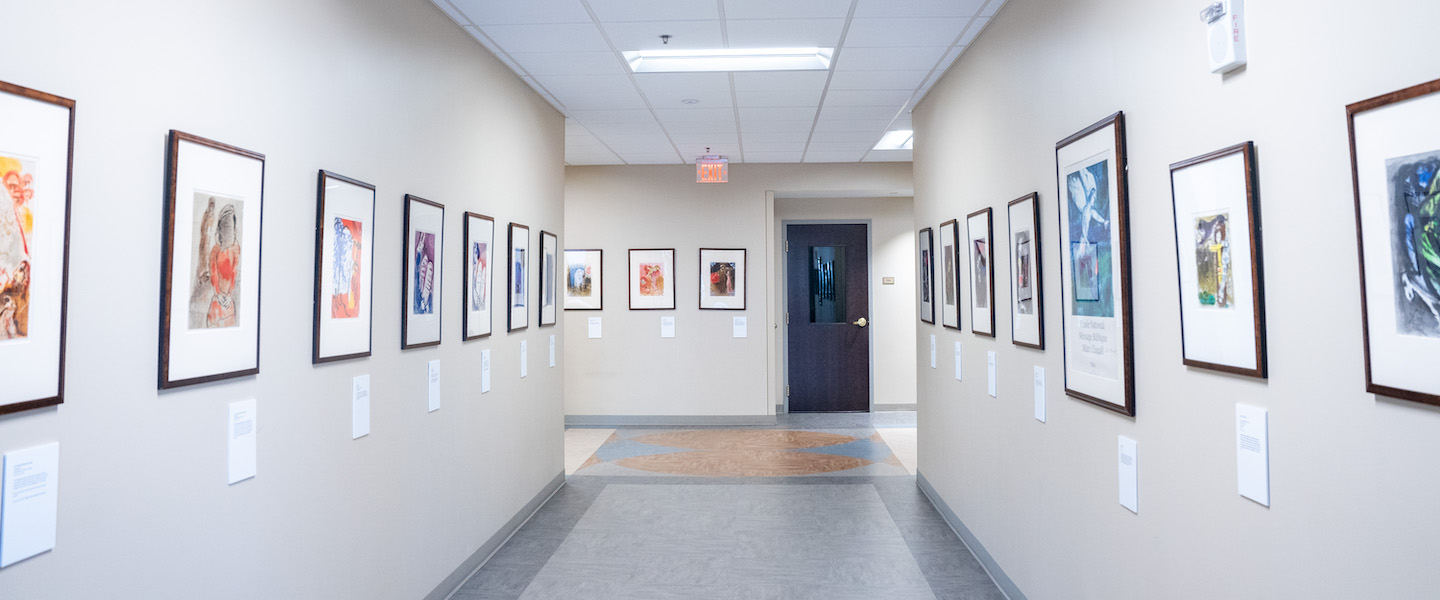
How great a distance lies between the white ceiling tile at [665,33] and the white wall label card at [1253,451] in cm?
281

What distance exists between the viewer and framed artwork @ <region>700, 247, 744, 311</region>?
25.5 ft

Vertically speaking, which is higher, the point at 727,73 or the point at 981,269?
the point at 727,73

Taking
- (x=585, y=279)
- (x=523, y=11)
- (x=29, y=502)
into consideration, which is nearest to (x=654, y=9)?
(x=523, y=11)

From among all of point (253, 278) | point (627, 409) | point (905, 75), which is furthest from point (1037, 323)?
point (627, 409)

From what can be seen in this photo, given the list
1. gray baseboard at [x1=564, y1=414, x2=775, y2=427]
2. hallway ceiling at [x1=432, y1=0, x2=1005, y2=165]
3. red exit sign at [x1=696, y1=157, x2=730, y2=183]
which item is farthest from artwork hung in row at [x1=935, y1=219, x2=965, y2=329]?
gray baseboard at [x1=564, y1=414, x2=775, y2=427]

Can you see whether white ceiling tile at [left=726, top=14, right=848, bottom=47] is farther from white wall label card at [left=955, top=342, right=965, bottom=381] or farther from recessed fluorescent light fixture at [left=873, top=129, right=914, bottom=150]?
recessed fluorescent light fixture at [left=873, top=129, right=914, bottom=150]

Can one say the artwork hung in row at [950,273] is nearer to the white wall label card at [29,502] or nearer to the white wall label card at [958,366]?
the white wall label card at [958,366]

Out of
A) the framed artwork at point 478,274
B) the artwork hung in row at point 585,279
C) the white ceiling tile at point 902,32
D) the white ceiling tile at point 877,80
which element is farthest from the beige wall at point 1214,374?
the artwork hung in row at point 585,279

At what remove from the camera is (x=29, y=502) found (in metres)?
1.48

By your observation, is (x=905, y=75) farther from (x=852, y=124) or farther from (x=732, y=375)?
(x=732, y=375)

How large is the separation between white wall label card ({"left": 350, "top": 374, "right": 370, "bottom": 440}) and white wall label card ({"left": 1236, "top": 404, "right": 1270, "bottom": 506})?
9.00ft

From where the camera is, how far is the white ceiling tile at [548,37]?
3.61 m

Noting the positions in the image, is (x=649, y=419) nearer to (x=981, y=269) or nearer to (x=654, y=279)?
(x=654, y=279)

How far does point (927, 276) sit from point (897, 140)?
1955mm
